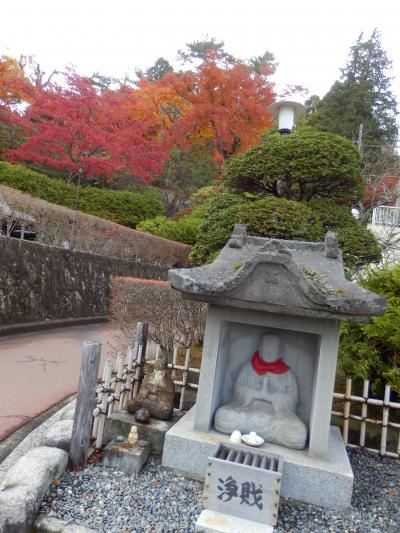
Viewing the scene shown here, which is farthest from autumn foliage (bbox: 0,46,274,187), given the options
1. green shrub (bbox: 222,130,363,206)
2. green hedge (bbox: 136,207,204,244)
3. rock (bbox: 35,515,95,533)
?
rock (bbox: 35,515,95,533)

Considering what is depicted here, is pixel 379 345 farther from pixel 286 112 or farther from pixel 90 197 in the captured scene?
pixel 90 197

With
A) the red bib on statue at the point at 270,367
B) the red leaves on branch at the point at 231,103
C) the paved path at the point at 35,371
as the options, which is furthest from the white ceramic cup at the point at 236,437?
the red leaves on branch at the point at 231,103

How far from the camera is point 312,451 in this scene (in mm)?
3598

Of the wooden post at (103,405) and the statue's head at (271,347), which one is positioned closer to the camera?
the wooden post at (103,405)

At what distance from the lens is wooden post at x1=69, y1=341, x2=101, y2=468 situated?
11.7 feet

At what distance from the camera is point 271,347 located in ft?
13.3

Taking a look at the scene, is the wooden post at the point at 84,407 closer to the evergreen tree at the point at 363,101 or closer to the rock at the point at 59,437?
the rock at the point at 59,437

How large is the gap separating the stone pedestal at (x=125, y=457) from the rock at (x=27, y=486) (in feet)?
1.35

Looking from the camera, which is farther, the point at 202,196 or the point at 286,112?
the point at 202,196

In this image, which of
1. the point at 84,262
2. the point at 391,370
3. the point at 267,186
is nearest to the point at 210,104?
the point at 84,262

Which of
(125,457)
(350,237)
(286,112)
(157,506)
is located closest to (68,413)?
(125,457)

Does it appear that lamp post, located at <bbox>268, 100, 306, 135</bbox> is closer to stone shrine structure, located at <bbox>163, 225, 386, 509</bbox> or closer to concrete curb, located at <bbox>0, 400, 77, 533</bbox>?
stone shrine structure, located at <bbox>163, 225, 386, 509</bbox>

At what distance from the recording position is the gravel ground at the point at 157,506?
2.91 metres

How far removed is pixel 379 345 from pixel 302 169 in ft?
10.3
